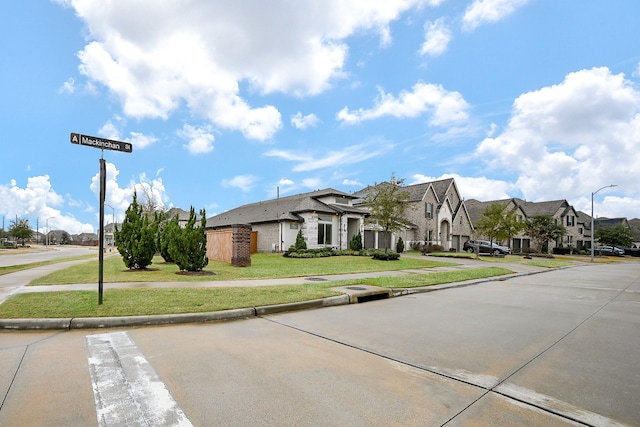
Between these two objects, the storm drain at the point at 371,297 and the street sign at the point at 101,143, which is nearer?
the street sign at the point at 101,143

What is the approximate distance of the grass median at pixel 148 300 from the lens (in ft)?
21.6

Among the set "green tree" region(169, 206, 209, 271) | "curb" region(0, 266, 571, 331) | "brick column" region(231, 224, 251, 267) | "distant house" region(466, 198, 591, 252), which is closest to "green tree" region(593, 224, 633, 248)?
"distant house" region(466, 198, 591, 252)

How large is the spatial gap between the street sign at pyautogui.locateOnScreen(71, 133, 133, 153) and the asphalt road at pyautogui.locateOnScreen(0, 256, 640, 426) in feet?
12.1

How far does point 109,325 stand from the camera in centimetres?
614

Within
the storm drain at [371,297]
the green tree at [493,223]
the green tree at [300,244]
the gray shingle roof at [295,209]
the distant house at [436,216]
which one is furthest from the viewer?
the distant house at [436,216]

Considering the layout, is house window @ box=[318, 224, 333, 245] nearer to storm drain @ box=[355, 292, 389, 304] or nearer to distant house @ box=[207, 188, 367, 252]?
distant house @ box=[207, 188, 367, 252]

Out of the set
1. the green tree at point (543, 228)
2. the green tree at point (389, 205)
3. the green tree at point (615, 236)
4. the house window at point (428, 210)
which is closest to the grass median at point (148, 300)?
the green tree at point (389, 205)

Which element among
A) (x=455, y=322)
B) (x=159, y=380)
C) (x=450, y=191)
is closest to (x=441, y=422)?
Result: (x=159, y=380)

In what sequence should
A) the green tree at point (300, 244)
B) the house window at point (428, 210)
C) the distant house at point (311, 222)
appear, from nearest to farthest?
the green tree at point (300, 244), the distant house at point (311, 222), the house window at point (428, 210)

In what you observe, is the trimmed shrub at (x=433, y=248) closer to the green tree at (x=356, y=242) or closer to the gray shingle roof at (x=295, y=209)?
the gray shingle roof at (x=295, y=209)

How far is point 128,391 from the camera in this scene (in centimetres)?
355

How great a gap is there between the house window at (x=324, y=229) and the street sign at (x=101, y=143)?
2185 cm

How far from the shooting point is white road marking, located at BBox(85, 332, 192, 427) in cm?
302

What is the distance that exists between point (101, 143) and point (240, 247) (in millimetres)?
11021
